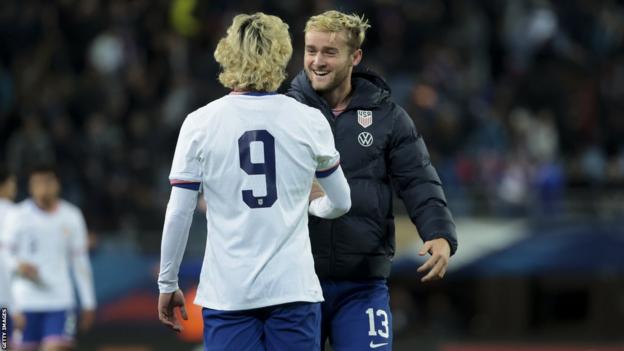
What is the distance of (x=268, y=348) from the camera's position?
5129mm

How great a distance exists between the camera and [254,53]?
5.00 metres

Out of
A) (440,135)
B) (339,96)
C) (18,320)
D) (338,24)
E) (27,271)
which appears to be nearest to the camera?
(338,24)

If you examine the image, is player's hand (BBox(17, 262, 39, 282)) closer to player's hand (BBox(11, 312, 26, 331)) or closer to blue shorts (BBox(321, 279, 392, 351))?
player's hand (BBox(11, 312, 26, 331))

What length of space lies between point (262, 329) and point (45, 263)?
240 inches

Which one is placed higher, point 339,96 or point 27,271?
point 339,96

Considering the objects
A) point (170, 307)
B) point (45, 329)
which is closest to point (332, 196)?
point (170, 307)

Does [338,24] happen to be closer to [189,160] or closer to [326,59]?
[326,59]

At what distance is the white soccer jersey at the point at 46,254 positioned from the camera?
10719mm

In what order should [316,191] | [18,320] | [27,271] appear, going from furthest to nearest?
[27,271] < [18,320] < [316,191]

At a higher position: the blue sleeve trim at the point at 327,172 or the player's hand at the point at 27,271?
the blue sleeve trim at the point at 327,172

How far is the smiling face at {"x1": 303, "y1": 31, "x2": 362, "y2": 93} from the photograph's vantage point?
5852 mm

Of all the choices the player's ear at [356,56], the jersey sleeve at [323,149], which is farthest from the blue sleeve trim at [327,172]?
the player's ear at [356,56]

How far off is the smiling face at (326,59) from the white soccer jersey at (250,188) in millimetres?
813

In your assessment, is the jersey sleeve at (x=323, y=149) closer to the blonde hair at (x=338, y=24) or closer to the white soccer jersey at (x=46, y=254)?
the blonde hair at (x=338, y=24)
